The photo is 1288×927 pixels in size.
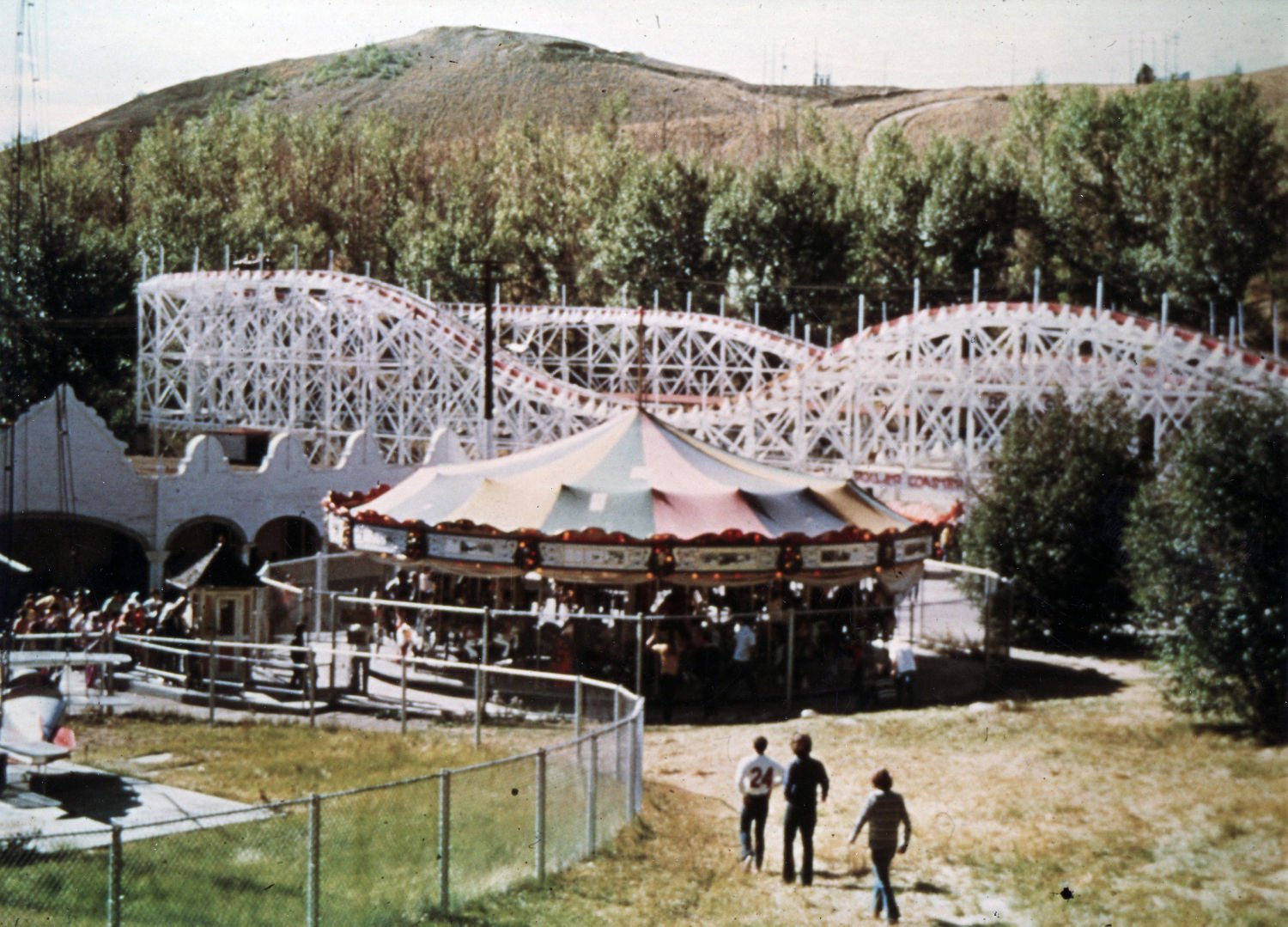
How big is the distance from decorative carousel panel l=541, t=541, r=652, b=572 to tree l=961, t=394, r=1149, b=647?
7.50 m

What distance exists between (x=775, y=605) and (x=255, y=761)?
834cm

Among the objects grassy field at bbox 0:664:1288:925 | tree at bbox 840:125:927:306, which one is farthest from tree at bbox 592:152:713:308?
Answer: grassy field at bbox 0:664:1288:925

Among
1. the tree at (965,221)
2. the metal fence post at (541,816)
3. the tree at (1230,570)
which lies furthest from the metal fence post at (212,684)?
the tree at (965,221)

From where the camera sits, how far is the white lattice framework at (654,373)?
32281mm

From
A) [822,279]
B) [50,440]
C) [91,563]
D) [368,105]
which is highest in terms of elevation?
[368,105]

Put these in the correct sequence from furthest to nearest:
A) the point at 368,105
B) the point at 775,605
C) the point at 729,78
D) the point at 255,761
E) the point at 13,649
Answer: the point at 729,78, the point at 368,105, the point at 775,605, the point at 13,649, the point at 255,761

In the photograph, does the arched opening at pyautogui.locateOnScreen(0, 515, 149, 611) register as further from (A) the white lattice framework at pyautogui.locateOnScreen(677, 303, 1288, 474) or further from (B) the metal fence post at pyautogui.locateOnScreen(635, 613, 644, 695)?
(B) the metal fence post at pyautogui.locateOnScreen(635, 613, 644, 695)

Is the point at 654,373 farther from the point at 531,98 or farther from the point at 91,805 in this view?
the point at 531,98

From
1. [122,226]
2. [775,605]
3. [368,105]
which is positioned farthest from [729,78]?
[775,605]

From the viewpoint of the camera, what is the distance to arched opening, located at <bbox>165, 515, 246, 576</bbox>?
31734 millimetres

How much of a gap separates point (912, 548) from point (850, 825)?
317 inches

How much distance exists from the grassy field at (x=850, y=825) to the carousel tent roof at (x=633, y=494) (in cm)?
313

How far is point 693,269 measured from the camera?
61344mm

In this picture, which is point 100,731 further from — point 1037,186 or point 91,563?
point 1037,186
